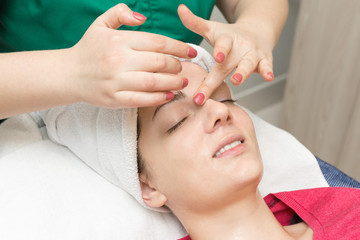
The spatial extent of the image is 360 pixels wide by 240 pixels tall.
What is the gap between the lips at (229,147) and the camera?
95 cm

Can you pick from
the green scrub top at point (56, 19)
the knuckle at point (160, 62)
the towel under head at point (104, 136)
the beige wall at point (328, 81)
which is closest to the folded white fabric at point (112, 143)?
the towel under head at point (104, 136)

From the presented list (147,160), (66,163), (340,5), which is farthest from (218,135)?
(340,5)

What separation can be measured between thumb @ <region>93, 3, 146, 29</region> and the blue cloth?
83 centimetres

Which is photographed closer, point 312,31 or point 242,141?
point 242,141

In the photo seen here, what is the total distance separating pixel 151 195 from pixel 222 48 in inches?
17.2

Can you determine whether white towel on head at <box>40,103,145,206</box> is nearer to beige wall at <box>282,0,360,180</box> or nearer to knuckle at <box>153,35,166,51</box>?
knuckle at <box>153,35,166,51</box>

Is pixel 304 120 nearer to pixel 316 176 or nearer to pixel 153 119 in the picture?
pixel 316 176

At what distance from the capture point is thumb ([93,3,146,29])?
2.51 feet

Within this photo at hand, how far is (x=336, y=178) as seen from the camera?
1.28 m

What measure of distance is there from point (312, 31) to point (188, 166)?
122 cm

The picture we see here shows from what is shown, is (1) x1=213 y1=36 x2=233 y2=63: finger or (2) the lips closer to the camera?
(1) x1=213 y1=36 x2=233 y2=63: finger

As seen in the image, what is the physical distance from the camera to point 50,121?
1146 millimetres

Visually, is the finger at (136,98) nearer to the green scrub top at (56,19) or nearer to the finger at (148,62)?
the finger at (148,62)

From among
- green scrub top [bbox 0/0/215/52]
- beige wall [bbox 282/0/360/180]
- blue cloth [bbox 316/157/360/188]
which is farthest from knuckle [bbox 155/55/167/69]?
beige wall [bbox 282/0/360/180]
